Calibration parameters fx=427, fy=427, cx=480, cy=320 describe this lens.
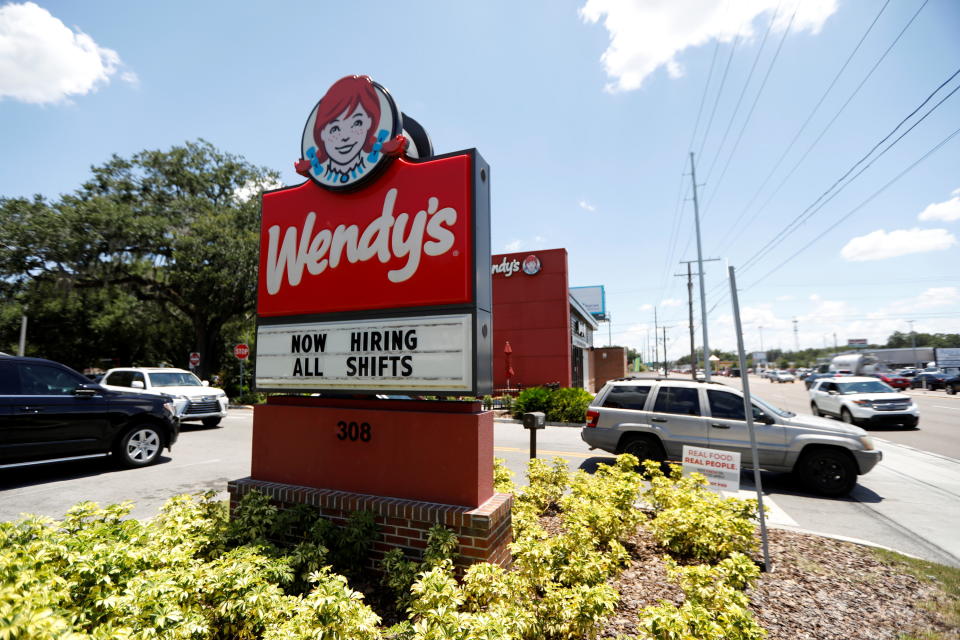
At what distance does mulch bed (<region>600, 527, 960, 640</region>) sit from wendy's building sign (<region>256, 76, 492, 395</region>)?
7.32ft

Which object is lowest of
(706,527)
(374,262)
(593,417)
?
(706,527)

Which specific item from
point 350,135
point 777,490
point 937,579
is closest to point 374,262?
point 350,135

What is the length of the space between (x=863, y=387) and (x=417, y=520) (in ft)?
63.3

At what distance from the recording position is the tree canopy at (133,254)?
21844 millimetres

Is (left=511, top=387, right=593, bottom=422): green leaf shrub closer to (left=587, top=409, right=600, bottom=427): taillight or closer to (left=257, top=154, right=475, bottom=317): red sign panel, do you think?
(left=587, top=409, right=600, bottom=427): taillight

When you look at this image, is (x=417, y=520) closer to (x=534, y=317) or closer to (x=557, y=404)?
(x=557, y=404)

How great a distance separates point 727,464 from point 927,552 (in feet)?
6.93

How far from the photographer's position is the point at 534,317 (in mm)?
24781

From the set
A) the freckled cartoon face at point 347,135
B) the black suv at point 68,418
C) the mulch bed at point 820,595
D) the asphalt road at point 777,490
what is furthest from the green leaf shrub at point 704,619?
the black suv at point 68,418

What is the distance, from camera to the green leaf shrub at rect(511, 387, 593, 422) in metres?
15.8

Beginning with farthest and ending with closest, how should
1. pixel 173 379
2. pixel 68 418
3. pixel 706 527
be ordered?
pixel 173 379
pixel 68 418
pixel 706 527

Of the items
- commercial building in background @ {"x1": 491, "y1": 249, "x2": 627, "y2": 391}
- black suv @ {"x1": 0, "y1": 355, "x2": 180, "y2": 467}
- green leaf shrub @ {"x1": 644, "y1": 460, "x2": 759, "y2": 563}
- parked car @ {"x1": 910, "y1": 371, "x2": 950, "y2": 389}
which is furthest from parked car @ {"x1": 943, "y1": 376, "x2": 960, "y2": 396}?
black suv @ {"x1": 0, "y1": 355, "x2": 180, "y2": 467}

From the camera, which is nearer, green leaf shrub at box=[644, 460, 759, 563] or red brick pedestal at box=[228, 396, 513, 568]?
red brick pedestal at box=[228, 396, 513, 568]

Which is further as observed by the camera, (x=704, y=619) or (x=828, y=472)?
(x=828, y=472)
